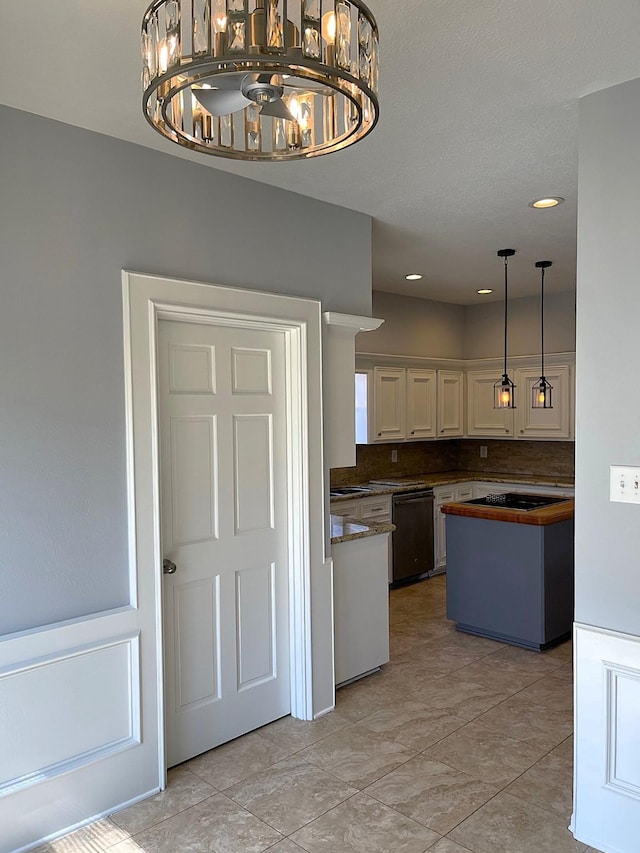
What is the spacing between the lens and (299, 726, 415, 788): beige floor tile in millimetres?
2951

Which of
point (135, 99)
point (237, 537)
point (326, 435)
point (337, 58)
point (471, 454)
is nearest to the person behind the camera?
point (337, 58)

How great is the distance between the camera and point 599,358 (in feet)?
7.80

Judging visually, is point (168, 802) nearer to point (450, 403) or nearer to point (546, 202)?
point (546, 202)

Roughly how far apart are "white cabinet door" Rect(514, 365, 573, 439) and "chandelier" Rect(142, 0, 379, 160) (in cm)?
556

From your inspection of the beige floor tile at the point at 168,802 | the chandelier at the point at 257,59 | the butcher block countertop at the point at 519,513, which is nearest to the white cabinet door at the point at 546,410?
the butcher block countertop at the point at 519,513

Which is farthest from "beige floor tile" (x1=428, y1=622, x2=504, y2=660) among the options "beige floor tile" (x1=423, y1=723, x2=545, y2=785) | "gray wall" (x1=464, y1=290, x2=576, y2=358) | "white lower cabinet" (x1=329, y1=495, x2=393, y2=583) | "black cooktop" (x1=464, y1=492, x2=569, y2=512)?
"gray wall" (x1=464, y1=290, x2=576, y2=358)

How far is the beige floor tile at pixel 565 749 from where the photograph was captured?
3.10 metres

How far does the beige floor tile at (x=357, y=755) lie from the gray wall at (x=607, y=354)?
4.03 ft

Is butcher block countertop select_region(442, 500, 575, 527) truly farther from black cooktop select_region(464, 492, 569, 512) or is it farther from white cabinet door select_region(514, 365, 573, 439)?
white cabinet door select_region(514, 365, 573, 439)

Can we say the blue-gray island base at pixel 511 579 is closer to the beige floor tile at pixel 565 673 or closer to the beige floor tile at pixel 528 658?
the beige floor tile at pixel 528 658

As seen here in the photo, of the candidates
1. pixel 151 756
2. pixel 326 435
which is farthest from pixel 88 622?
pixel 326 435

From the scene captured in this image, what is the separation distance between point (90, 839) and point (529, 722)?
221 centimetres

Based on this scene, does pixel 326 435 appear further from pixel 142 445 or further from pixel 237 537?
pixel 142 445

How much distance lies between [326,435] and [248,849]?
6.36 feet
